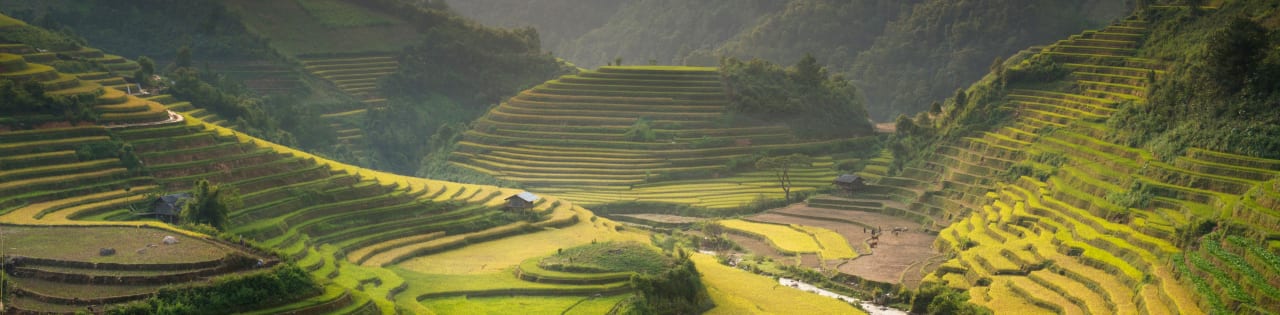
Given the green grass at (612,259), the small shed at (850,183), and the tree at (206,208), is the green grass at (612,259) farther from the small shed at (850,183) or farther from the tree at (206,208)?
the small shed at (850,183)

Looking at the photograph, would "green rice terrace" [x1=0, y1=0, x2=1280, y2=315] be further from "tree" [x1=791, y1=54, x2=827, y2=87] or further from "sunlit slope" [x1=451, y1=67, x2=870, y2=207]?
"tree" [x1=791, y1=54, x2=827, y2=87]

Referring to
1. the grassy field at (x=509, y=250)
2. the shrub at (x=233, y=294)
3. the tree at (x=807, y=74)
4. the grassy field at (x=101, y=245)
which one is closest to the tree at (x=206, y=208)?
the grassy field at (x=101, y=245)

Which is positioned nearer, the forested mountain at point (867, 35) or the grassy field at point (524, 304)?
the grassy field at point (524, 304)

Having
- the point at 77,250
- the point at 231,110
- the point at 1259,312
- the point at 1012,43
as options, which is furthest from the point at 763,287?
the point at 1012,43

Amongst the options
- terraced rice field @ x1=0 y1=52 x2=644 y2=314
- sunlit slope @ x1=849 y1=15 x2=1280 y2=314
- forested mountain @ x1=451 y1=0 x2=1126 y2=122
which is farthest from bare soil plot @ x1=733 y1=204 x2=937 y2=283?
forested mountain @ x1=451 y1=0 x2=1126 y2=122

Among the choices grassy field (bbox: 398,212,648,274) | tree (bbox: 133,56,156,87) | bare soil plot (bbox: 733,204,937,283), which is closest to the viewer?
grassy field (bbox: 398,212,648,274)

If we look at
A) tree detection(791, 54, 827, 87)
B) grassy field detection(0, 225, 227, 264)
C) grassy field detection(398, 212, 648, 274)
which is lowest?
grassy field detection(398, 212, 648, 274)
